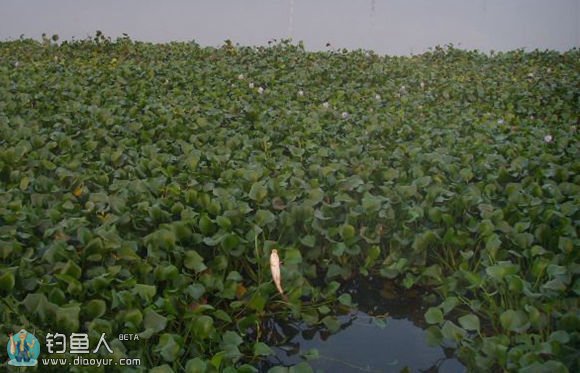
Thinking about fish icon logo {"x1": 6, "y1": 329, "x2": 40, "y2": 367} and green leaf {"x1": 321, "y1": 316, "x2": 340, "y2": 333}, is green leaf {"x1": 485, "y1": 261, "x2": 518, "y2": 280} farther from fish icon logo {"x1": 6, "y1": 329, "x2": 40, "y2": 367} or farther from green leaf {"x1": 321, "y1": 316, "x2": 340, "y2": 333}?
fish icon logo {"x1": 6, "y1": 329, "x2": 40, "y2": 367}

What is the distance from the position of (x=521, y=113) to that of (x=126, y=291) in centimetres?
314

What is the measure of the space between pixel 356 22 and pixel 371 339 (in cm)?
504

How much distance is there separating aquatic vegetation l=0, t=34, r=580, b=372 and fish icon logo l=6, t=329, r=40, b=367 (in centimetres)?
4

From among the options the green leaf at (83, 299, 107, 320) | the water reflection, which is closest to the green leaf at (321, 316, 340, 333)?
the green leaf at (83, 299, 107, 320)

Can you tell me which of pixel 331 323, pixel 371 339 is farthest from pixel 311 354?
pixel 371 339

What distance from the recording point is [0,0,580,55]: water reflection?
647 cm

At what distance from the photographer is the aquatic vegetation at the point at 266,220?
168cm

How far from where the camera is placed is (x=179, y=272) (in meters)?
1.96

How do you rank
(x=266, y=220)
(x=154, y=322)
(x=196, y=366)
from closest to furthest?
(x=196, y=366), (x=154, y=322), (x=266, y=220)

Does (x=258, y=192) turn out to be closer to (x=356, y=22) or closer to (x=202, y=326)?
(x=202, y=326)

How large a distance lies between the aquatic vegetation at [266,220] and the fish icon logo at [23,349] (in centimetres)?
4

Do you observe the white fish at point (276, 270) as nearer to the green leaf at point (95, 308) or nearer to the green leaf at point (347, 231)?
the green leaf at point (347, 231)

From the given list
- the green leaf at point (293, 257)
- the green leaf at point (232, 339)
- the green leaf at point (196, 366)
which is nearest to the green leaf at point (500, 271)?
the green leaf at point (293, 257)

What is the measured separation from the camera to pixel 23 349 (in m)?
1.52
